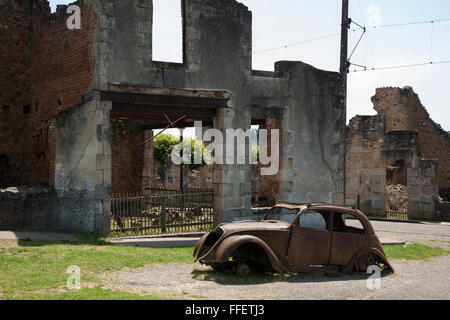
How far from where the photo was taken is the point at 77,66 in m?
12.5

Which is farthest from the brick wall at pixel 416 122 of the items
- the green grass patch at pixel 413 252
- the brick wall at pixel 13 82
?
the brick wall at pixel 13 82

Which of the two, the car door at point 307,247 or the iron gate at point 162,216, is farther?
the iron gate at point 162,216

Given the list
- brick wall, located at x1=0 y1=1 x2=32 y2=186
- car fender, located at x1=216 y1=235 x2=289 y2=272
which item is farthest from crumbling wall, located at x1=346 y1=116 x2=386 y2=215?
car fender, located at x1=216 y1=235 x2=289 y2=272

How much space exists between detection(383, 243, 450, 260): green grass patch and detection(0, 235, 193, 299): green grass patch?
4690mm

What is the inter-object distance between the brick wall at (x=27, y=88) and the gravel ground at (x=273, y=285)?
6851 mm

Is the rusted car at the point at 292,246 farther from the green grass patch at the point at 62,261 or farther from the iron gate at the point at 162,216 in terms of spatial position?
the iron gate at the point at 162,216

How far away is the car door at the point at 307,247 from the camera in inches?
325

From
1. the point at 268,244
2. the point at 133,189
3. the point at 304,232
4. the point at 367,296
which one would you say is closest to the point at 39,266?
the point at 268,244

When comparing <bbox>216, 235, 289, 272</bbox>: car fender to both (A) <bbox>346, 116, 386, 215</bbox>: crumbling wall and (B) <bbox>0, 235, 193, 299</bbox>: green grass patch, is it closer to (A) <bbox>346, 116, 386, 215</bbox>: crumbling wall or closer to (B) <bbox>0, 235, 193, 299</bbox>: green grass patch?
(B) <bbox>0, 235, 193, 299</bbox>: green grass patch

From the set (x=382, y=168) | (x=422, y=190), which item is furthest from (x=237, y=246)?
(x=382, y=168)

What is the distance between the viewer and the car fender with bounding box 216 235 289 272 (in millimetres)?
7656

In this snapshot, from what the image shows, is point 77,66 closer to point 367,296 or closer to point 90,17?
point 90,17

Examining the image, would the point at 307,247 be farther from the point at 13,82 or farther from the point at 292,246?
the point at 13,82

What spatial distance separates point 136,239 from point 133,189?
7807mm
